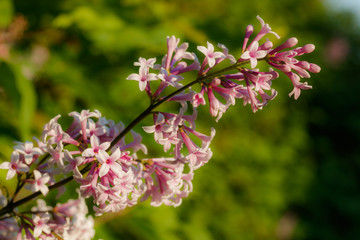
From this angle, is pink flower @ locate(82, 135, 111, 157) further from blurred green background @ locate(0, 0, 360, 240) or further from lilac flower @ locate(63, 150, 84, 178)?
blurred green background @ locate(0, 0, 360, 240)

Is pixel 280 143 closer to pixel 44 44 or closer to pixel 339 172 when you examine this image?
pixel 339 172

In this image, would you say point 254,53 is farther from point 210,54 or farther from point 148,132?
point 148,132

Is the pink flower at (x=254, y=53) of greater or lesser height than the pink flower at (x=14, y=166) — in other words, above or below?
above

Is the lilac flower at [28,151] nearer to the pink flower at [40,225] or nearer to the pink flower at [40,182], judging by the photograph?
the pink flower at [40,182]

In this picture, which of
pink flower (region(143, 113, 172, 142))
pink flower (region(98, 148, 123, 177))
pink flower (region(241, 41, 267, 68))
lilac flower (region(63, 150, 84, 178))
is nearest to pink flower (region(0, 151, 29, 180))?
lilac flower (region(63, 150, 84, 178))

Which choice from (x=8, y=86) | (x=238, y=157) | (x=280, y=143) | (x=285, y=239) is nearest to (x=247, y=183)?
(x=238, y=157)

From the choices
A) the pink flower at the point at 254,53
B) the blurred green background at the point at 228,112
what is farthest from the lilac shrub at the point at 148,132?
the blurred green background at the point at 228,112
